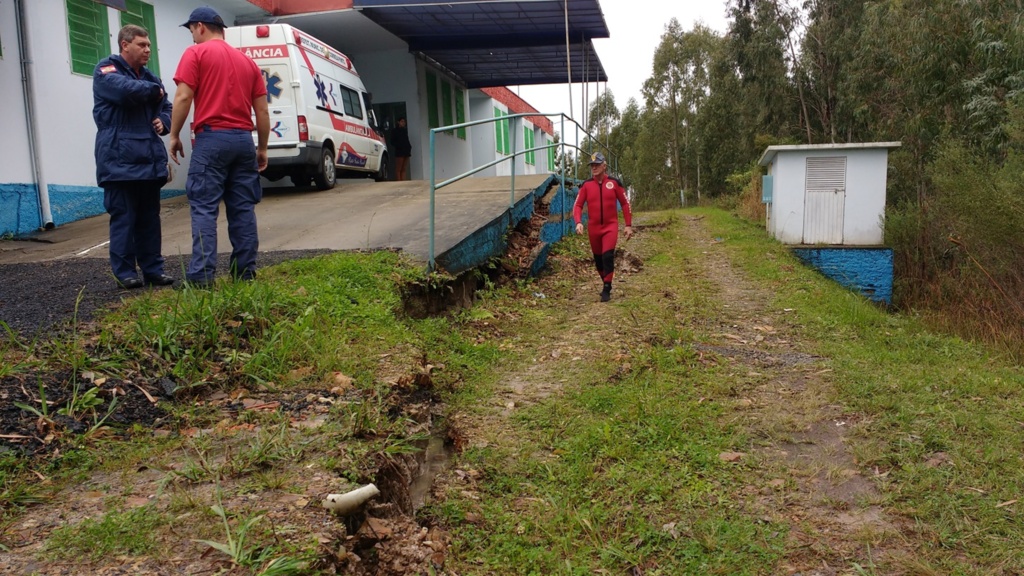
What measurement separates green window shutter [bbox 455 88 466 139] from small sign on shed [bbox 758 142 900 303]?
11.1 meters

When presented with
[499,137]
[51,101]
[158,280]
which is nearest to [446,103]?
[499,137]

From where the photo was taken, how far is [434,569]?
9.40ft

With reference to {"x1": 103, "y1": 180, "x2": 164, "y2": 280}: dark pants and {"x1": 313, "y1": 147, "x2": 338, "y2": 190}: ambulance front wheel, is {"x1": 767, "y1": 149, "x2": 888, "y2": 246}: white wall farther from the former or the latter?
{"x1": 103, "y1": 180, "x2": 164, "y2": 280}: dark pants

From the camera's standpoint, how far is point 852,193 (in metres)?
13.0

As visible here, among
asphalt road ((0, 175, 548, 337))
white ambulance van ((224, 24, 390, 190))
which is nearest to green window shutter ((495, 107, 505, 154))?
white ambulance van ((224, 24, 390, 190))

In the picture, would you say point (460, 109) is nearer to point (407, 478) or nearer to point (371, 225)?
point (371, 225)

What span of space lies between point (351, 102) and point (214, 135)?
361 inches

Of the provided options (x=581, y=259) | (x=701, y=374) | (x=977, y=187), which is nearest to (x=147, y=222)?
(x=701, y=374)

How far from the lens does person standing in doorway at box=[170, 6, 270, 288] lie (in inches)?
193

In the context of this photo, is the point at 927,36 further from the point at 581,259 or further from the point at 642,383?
the point at 642,383

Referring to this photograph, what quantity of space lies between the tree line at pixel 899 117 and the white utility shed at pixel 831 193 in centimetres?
110

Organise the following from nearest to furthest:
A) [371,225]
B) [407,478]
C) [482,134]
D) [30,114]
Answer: [407,478] < [371,225] < [30,114] < [482,134]

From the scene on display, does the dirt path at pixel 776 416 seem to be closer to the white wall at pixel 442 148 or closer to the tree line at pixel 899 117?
the tree line at pixel 899 117

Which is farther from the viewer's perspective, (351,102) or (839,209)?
(351,102)
